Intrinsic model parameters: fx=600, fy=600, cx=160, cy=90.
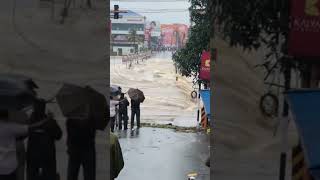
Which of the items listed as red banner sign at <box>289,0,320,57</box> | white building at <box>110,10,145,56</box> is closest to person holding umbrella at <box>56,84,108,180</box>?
red banner sign at <box>289,0,320,57</box>

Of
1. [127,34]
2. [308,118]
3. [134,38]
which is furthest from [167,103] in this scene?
[127,34]

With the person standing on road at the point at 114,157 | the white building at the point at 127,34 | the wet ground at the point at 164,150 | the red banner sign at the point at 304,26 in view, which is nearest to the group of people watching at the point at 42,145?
the person standing on road at the point at 114,157

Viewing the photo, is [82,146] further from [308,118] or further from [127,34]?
[127,34]

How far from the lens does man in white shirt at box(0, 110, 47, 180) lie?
692 cm

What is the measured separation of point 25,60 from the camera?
7035mm

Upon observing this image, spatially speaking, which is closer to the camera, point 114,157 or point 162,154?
point 114,157

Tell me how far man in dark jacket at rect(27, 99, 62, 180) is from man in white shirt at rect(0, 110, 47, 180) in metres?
0.09

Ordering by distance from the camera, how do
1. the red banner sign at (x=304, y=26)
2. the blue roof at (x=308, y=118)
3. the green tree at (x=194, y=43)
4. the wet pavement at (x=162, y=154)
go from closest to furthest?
the blue roof at (x=308, y=118)
the red banner sign at (x=304, y=26)
the wet pavement at (x=162, y=154)
the green tree at (x=194, y=43)

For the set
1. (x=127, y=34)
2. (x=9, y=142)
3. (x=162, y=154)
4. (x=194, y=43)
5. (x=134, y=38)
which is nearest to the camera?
(x=9, y=142)

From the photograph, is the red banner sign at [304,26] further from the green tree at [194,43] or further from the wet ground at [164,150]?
the green tree at [194,43]

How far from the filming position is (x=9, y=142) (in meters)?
6.94

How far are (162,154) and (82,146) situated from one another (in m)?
8.14

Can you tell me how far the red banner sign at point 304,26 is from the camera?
4738 millimetres

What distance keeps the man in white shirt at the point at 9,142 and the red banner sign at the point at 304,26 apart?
11.3 ft
